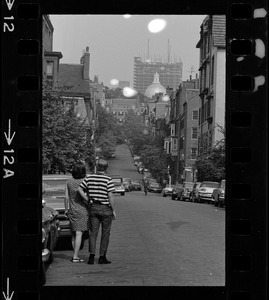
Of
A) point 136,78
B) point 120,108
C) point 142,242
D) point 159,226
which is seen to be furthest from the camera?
point 159,226

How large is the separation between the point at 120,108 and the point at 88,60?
1.13 metres

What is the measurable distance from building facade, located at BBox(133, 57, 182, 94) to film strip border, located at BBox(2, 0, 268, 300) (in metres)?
0.62

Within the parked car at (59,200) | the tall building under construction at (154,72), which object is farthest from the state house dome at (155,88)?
the parked car at (59,200)

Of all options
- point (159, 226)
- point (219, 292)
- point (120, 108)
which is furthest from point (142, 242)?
point (219, 292)

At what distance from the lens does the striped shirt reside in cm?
1002
